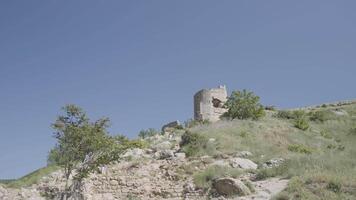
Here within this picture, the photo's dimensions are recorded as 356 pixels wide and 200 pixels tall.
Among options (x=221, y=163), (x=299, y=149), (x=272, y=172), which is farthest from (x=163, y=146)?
(x=272, y=172)

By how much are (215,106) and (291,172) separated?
73.1 feet

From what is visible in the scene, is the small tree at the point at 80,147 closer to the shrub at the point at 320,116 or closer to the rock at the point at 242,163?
the rock at the point at 242,163

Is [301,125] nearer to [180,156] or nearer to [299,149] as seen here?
[299,149]

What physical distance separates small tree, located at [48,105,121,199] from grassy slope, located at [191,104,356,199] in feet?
14.0

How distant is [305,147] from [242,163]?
17.4 feet

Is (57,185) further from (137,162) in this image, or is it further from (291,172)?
(291,172)

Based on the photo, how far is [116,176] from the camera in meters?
16.4

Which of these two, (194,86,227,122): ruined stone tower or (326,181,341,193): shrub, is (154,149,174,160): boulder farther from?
(194,86,227,122): ruined stone tower

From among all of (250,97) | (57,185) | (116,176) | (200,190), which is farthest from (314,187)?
(250,97)

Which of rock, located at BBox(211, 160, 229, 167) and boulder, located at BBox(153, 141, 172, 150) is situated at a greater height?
boulder, located at BBox(153, 141, 172, 150)

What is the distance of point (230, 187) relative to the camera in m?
13.0

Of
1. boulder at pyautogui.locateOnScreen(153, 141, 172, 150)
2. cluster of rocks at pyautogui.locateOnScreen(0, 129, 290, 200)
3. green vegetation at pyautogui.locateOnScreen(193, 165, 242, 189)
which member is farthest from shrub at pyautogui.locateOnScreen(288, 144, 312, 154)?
boulder at pyautogui.locateOnScreen(153, 141, 172, 150)

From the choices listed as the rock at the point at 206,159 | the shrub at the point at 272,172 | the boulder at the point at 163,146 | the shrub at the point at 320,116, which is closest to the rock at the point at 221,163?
the rock at the point at 206,159

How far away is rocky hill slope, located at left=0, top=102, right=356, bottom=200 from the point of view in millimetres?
12336
